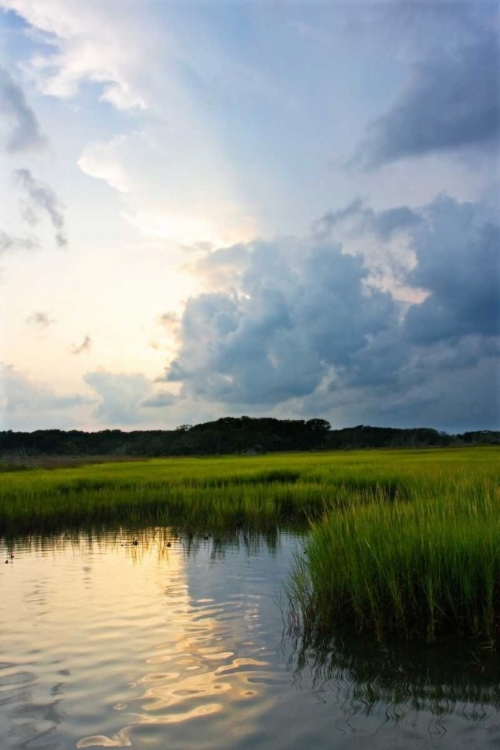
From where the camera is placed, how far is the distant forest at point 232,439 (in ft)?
325

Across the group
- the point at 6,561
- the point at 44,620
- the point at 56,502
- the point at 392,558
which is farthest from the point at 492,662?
the point at 56,502

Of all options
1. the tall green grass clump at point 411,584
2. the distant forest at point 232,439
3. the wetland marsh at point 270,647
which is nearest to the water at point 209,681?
the wetland marsh at point 270,647

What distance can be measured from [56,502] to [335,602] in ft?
49.2

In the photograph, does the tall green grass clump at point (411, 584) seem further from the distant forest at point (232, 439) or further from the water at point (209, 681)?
the distant forest at point (232, 439)

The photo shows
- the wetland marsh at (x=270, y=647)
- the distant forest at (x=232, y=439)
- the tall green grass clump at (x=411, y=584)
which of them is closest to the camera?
the wetland marsh at (x=270, y=647)

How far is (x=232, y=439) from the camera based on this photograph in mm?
103312

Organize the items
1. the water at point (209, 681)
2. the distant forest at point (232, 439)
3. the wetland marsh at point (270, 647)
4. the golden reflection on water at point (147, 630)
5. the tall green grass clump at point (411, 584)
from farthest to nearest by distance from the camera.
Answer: the distant forest at point (232, 439), the tall green grass clump at point (411, 584), the golden reflection on water at point (147, 630), the wetland marsh at point (270, 647), the water at point (209, 681)

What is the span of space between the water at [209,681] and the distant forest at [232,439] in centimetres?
8657

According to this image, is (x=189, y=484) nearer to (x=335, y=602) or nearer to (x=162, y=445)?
(x=335, y=602)

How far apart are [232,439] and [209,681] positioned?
97032 mm

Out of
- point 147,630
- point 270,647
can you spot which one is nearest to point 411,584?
point 270,647

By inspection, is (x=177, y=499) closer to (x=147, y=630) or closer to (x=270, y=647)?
(x=147, y=630)

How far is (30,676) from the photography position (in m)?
6.84

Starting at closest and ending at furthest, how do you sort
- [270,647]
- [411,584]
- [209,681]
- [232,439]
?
[209,681]
[270,647]
[411,584]
[232,439]
